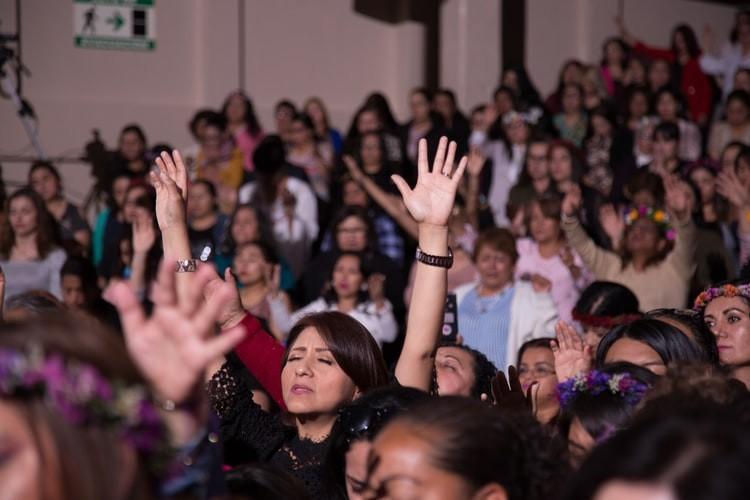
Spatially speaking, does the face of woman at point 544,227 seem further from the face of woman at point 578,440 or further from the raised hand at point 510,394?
the face of woman at point 578,440

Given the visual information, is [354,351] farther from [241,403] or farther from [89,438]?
[89,438]

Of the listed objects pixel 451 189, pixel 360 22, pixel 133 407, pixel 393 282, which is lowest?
pixel 393 282

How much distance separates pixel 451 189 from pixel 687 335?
1.03 metres

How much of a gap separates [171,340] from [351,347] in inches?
81.9

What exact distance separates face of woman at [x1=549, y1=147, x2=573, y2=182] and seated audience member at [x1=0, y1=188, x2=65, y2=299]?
11.7ft

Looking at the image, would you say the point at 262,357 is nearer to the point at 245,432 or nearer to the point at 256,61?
the point at 245,432

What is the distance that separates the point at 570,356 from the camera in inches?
162

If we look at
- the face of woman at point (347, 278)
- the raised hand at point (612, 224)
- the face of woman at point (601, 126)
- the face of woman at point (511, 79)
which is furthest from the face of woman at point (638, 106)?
the face of woman at point (347, 278)

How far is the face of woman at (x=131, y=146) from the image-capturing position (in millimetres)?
9891

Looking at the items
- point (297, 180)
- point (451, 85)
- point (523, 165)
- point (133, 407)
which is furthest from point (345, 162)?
point (133, 407)

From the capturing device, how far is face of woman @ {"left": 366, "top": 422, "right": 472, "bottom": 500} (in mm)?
2430

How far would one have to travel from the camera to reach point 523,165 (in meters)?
9.50

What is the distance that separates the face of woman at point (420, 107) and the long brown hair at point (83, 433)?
28.0 feet

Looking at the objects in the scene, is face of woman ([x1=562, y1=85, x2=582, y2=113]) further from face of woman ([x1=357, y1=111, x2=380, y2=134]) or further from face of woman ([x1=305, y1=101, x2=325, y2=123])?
face of woman ([x1=305, y1=101, x2=325, y2=123])
